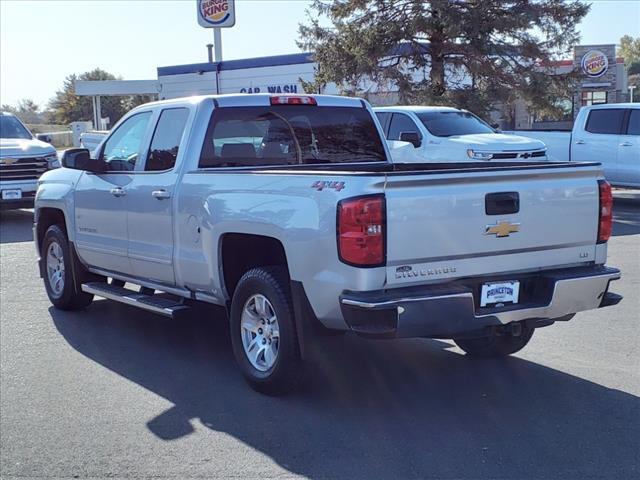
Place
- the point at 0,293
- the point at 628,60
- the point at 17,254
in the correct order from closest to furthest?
the point at 0,293, the point at 17,254, the point at 628,60

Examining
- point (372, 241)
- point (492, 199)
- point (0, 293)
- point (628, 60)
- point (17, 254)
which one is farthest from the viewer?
point (628, 60)

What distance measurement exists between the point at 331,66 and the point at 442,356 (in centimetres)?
1802

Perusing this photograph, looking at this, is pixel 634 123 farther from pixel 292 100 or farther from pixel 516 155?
pixel 292 100

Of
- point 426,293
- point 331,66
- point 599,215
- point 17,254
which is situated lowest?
point 17,254

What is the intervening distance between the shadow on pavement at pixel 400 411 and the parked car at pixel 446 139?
7882mm

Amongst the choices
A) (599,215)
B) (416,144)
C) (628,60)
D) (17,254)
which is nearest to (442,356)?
(599,215)

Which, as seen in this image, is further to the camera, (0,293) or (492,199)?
(0,293)

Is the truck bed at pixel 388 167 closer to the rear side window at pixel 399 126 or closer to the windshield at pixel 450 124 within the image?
the windshield at pixel 450 124

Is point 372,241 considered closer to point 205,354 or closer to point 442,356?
point 442,356

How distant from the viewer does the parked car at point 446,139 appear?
14.1 metres

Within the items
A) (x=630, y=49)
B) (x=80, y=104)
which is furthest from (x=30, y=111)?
(x=630, y=49)

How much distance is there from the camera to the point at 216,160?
245 inches

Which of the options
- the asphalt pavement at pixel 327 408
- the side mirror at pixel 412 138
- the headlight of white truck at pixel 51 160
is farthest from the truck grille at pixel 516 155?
the headlight of white truck at pixel 51 160

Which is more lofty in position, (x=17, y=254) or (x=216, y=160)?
(x=216, y=160)
